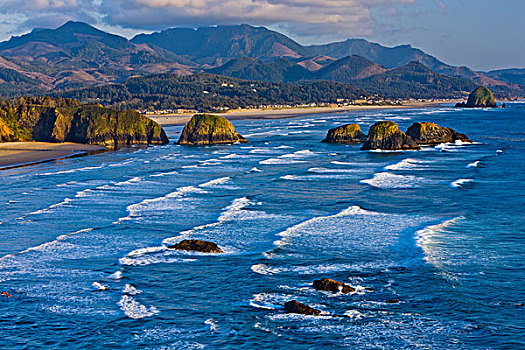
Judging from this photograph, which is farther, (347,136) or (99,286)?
(347,136)

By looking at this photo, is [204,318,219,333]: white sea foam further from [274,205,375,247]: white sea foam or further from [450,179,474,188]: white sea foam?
[450,179,474,188]: white sea foam

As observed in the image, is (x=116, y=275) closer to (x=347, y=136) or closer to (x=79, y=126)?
(x=347, y=136)

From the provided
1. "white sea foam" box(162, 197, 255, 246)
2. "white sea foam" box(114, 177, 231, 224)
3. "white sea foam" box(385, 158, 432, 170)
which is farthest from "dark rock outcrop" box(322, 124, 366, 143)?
"white sea foam" box(162, 197, 255, 246)

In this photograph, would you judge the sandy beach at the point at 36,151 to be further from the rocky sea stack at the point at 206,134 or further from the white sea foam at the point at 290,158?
the white sea foam at the point at 290,158

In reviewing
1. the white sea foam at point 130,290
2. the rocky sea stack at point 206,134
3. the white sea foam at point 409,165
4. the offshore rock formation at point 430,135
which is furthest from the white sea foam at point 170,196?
the rocky sea stack at point 206,134

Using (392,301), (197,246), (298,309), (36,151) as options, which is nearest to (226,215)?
(197,246)

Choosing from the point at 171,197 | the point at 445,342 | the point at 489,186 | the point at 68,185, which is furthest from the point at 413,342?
the point at 68,185
